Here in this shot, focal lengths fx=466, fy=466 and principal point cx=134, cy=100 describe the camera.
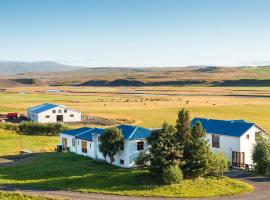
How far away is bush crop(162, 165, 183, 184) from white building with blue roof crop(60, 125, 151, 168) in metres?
9.19

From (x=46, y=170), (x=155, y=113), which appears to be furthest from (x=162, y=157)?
(x=155, y=113)

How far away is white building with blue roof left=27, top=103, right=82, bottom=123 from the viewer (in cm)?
10425

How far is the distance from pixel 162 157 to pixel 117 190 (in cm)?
580

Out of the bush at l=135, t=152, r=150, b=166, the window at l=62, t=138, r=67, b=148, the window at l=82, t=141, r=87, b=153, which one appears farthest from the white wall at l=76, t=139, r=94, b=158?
the bush at l=135, t=152, r=150, b=166

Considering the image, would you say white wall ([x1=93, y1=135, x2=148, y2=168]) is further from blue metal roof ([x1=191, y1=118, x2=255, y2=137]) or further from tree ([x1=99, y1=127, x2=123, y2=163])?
blue metal roof ([x1=191, y1=118, x2=255, y2=137])

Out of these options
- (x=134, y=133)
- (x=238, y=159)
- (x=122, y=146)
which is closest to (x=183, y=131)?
(x=134, y=133)

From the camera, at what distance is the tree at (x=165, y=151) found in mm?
44875

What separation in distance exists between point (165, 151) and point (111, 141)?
953 centimetres

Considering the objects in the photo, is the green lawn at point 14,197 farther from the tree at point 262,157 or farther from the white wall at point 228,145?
the white wall at point 228,145

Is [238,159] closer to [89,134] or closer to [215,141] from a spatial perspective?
[215,141]

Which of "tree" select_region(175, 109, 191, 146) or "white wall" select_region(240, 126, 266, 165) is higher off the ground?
"tree" select_region(175, 109, 191, 146)

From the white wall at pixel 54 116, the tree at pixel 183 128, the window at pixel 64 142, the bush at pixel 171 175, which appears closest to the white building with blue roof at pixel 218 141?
the tree at pixel 183 128

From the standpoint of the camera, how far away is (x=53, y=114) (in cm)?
10588

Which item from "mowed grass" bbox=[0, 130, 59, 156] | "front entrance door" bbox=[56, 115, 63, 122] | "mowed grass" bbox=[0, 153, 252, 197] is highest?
"front entrance door" bbox=[56, 115, 63, 122]
